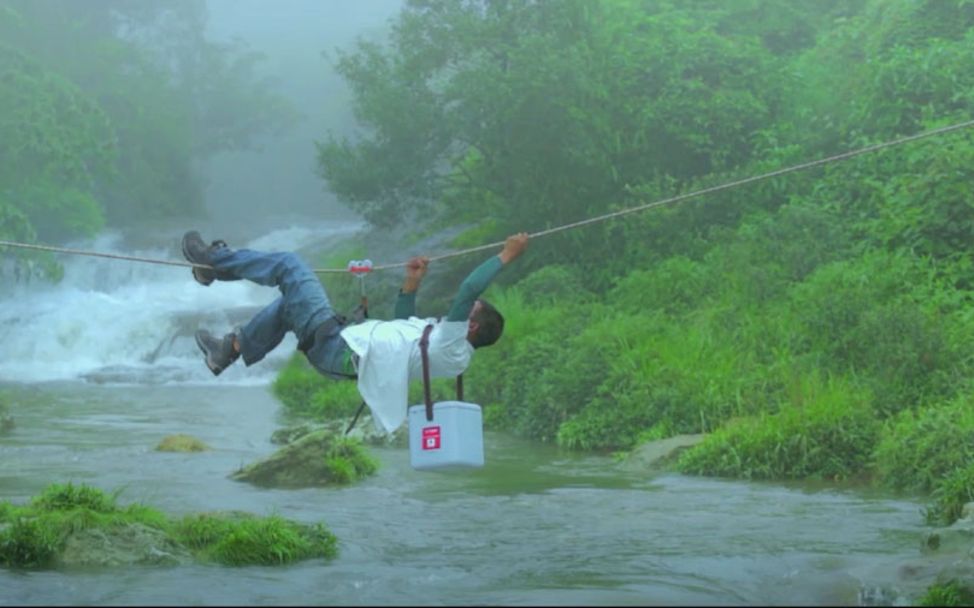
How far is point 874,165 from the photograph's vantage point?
19.5 m

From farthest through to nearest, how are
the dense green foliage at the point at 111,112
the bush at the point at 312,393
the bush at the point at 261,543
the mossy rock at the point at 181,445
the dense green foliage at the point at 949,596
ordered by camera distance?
the dense green foliage at the point at 111,112 < the bush at the point at 312,393 < the mossy rock at the point at 181,445 < the bush at the point at 261,543 < the dense green foliage at the point at 949,596

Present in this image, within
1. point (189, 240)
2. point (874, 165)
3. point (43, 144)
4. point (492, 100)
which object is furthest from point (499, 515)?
point (43, 144)

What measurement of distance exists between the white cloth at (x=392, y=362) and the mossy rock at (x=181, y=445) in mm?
7959

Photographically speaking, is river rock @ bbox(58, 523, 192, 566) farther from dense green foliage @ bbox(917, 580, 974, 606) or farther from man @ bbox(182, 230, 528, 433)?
dense green foliage @ bbox(917, 580, 974, 606)

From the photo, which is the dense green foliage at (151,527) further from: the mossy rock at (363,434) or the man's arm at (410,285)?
the mossy rock at (363,434)

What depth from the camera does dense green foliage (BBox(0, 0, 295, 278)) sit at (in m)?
32.0

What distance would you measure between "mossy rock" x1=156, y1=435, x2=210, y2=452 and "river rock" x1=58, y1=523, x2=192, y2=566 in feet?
21.5

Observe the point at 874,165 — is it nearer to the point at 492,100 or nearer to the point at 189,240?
the point at 492,100

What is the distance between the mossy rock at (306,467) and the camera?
41.6 feet

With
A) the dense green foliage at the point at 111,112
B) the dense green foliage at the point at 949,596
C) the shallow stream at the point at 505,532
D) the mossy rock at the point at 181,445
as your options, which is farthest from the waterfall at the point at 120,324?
the dense green foliage at the point at 949,596

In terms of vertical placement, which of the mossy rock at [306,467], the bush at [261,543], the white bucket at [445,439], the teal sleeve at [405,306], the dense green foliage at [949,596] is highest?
the teal sleeve at [405,306]

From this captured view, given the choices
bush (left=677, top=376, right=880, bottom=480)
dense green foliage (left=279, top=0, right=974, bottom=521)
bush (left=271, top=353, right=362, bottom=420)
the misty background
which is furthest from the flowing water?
the misty background

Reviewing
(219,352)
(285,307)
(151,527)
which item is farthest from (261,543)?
(285,307)

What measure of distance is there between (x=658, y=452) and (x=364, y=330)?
6.08 m
